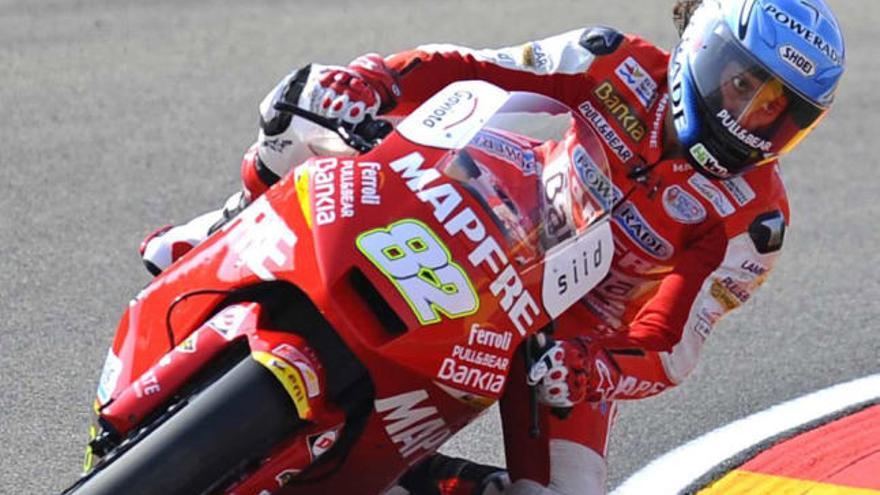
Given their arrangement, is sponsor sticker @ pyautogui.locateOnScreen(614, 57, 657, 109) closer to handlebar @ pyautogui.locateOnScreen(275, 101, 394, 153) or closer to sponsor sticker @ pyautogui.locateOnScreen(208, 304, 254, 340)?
handlebar @ pyautogui.locateOnScreen(275, 101, 394, 153)

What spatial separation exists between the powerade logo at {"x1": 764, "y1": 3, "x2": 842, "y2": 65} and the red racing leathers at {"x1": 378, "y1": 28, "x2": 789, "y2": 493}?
0.43 m

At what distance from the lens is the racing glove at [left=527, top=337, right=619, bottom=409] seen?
3.84m

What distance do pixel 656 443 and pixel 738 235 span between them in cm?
111

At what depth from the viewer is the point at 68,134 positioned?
26.2 ft

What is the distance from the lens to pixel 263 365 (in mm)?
3477

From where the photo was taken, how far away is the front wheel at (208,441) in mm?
3367

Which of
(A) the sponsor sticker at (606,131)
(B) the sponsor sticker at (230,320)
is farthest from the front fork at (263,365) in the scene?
(A) the sponsor sticker at (606,131)

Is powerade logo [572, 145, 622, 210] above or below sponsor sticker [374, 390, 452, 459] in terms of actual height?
above

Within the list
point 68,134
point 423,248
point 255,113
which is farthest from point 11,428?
point 255,113

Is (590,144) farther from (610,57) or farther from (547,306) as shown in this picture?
(610,57)

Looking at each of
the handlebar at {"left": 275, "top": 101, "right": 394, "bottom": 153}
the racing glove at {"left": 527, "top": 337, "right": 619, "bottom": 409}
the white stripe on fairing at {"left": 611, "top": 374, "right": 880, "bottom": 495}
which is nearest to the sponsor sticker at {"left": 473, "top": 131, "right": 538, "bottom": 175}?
the handlebar at {"left": 275, "top": 101, "right": 394, "bottom": 153}

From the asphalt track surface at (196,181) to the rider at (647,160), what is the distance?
0.78m

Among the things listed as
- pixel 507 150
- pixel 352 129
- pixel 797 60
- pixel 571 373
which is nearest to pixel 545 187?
pixel 507 150

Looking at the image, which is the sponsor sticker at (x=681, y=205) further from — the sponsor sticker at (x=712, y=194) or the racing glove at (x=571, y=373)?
the racing glove at (x=571, y=373)
